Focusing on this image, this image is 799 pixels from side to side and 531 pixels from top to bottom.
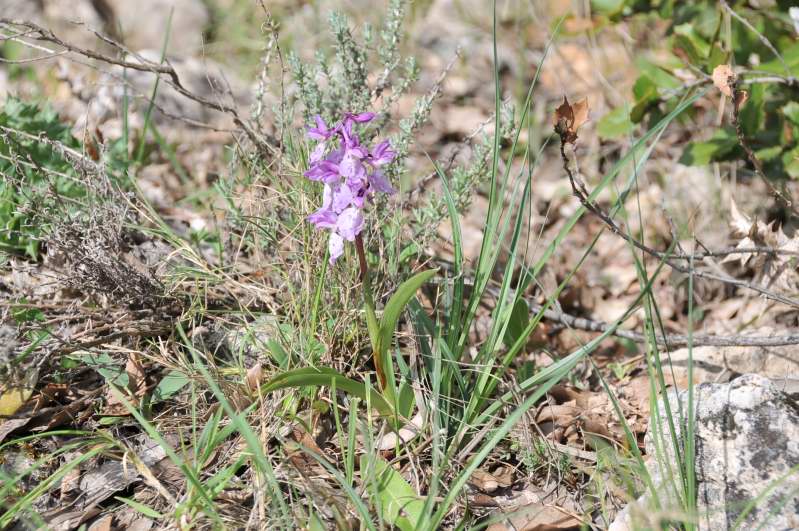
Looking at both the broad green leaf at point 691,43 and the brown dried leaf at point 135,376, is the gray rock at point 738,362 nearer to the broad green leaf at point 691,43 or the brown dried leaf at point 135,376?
the broad green leaf at point 691,43

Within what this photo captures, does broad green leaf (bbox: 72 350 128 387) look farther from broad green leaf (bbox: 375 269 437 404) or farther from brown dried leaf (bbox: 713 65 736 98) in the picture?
brown dried leaf (bbox: 713 65 736 98)

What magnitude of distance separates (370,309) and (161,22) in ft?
14.3

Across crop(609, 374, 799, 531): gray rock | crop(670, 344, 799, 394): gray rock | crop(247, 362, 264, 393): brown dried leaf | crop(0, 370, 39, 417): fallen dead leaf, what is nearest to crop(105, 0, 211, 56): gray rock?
crop(0, 370, 39, 417): fallen dead leaf

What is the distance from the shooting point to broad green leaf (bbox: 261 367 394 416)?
1689 millimetres

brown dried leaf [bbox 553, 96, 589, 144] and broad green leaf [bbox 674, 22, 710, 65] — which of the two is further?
broad green leaf [bbox 674, 22, 710, 65]

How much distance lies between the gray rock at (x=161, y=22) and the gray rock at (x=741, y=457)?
4.49 meters

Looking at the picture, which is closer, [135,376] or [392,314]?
[392,314]

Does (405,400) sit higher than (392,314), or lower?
lower

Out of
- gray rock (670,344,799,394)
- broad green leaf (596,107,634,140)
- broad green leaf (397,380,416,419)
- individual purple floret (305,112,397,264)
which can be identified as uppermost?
individual purple floret (305,112,397,264)

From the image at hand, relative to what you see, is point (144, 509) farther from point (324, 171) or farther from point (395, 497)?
point (324, 171)

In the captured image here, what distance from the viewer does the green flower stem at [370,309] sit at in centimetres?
175

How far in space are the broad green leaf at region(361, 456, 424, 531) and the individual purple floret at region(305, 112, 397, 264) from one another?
55cm

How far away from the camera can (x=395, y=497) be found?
1787 millimetres

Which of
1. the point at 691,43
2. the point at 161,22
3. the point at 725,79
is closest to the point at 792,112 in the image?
the point at 691,43
